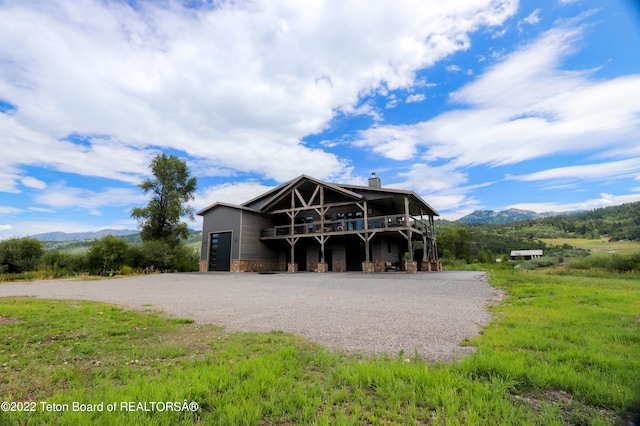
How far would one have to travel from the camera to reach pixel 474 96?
43.4 ft

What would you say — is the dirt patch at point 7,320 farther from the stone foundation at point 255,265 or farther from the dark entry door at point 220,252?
the dark entry door at point 220,252

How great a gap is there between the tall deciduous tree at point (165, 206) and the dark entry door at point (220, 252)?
5.17 metres

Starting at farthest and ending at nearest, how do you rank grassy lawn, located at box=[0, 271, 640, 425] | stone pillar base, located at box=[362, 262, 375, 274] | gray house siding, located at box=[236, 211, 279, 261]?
gray house siding, located at box=[236, 211, 279, 261] < stone pillar base, located at box=[362, 262, 375, 274] < grassy lawn, located at box=[0, 271, 640, 425]

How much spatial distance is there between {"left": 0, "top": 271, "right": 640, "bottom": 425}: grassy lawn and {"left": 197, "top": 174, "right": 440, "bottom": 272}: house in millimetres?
16341

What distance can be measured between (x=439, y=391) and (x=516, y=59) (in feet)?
19.7

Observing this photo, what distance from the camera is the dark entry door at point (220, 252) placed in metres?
23.0

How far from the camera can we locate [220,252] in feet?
77.0

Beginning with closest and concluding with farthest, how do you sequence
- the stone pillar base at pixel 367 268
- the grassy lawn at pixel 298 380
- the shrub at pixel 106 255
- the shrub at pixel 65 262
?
the grassy lawn at pixel 298 380 → the shrub at pixel 65 262 → the stone pillar base at pixel 367 268 → the shrub at pixel 106 255

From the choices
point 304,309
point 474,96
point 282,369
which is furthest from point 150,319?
point 474,96

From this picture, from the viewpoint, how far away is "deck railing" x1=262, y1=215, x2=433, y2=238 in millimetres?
20062

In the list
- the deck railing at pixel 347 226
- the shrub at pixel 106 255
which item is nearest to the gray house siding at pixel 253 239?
the deck railing at pixel 347 226

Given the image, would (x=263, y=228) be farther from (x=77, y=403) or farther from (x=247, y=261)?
(x=77, y=403)

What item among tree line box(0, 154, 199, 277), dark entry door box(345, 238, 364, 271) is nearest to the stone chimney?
dark entry door box(345, 238, 364, 271)

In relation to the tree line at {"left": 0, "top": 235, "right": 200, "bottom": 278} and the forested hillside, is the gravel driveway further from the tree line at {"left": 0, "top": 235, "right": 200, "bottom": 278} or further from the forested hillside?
the forested hillside
